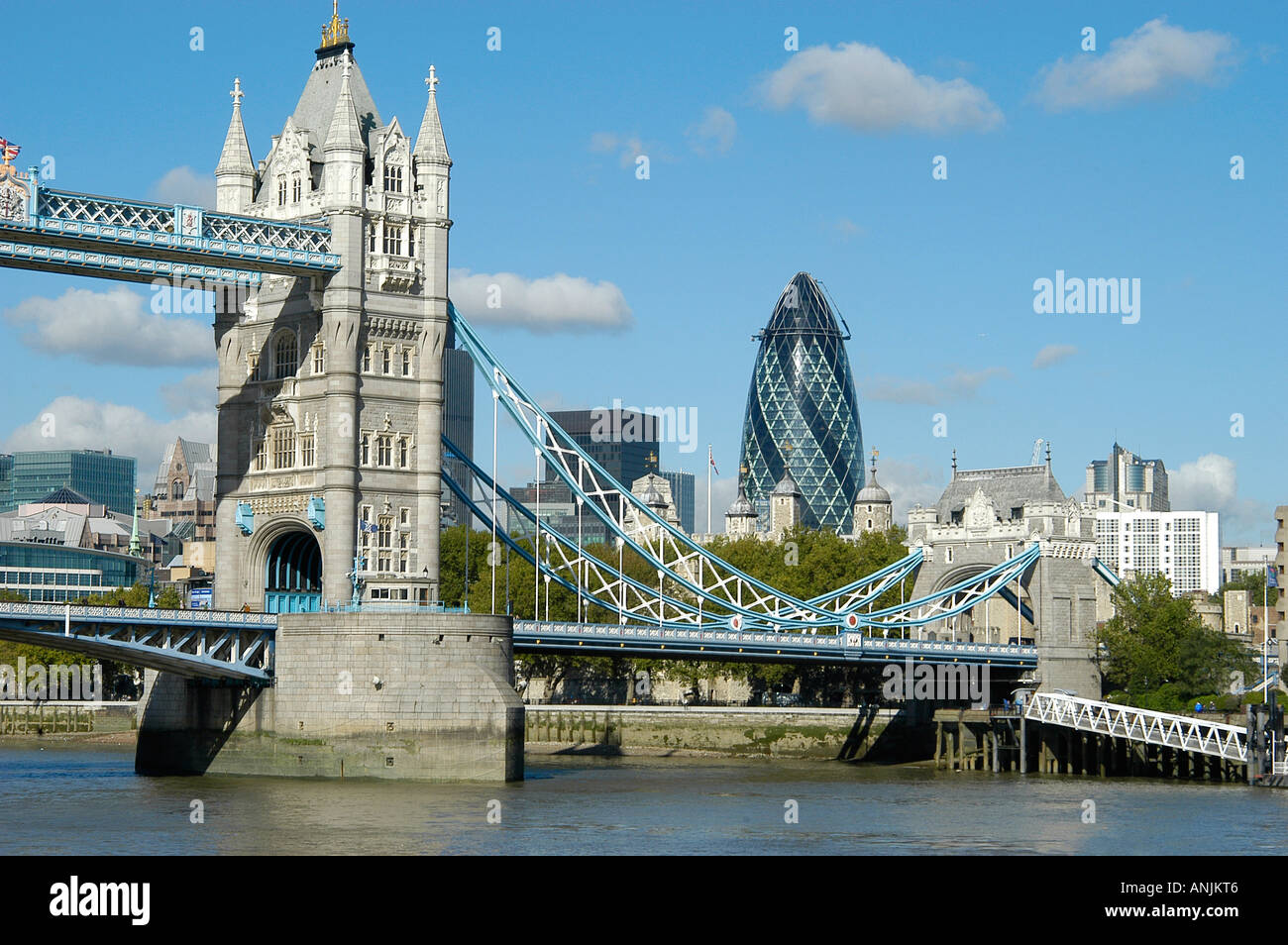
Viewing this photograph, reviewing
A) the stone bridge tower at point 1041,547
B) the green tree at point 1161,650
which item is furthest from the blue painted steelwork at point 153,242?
the green tree at point 1161,650

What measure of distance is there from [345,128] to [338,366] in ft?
28.8

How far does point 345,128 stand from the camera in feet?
246

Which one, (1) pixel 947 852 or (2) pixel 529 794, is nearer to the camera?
(1) pixel 947 852

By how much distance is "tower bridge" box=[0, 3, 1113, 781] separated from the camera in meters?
68.4

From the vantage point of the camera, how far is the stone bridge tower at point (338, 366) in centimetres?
7450

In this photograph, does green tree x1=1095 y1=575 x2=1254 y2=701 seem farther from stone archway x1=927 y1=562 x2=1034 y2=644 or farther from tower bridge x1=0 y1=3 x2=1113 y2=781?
tower bridge x1=0 y1=3 x2=1113 y2=781

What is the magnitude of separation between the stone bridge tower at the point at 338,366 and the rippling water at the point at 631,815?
942 centimetres

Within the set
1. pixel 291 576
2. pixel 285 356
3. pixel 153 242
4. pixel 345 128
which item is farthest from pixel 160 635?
pixel 345 128

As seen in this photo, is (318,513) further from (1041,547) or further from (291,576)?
(1041,547)

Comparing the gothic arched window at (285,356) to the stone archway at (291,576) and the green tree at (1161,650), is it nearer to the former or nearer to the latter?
the stone archway at (291,576)
